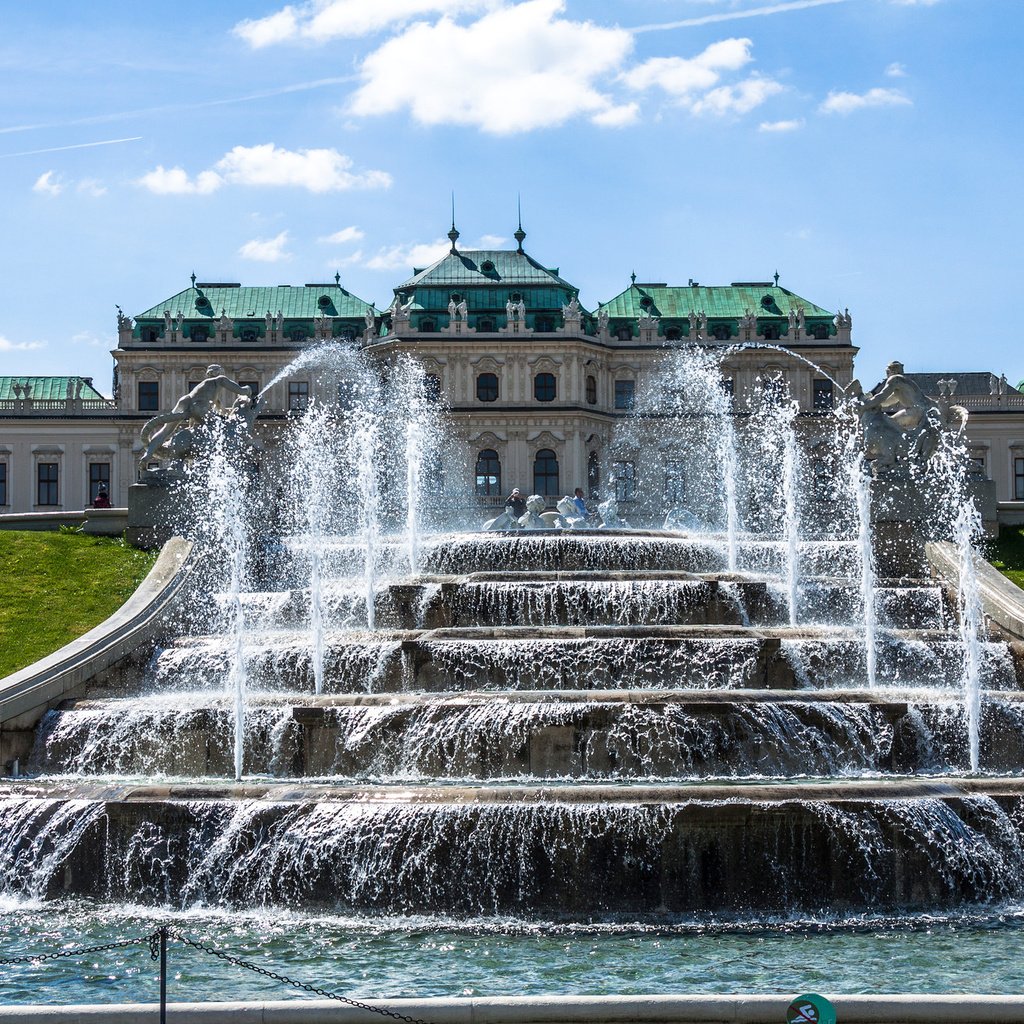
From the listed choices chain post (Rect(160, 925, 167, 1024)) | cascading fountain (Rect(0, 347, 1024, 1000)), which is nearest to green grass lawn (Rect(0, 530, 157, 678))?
cascading fountain (Rect(0, 347, 1024, 1000))

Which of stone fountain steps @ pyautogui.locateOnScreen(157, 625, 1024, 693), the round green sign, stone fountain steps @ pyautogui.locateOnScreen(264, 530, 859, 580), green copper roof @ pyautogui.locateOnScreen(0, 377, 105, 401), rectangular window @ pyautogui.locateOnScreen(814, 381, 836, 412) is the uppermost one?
green copper roof @ pyautogui.locateOnScreen(0, 377, 105, 401)

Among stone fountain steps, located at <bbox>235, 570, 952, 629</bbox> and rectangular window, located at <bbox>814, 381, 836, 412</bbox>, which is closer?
stone fountain steps, located at <bbox>235, 570, 952, 629</bbox>

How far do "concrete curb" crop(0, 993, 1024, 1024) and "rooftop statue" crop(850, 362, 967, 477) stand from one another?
2168 cm

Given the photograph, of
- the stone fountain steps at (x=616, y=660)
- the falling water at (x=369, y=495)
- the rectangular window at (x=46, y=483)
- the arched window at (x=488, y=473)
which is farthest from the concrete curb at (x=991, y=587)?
the rectangular window at (x=46, y=483)

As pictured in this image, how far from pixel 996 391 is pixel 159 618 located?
64.8 m

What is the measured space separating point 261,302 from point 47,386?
1335 centimetres

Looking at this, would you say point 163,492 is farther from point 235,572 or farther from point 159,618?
point 159,618

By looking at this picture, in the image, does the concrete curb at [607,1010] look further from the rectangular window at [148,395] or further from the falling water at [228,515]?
the rectangular window at [148,395]

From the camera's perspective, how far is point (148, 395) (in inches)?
3068

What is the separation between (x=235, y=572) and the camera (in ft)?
91.7

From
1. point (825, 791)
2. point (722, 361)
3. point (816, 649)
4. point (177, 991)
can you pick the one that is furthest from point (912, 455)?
point (722, 361)

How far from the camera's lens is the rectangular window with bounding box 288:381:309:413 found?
255 feet

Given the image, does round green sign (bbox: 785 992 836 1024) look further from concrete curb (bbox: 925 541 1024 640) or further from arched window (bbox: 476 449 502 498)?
arched window (bbox: 476 449 502 498)

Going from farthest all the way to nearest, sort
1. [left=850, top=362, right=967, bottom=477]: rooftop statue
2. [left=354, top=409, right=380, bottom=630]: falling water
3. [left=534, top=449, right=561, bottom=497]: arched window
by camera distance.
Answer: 1. [left=534, top=449, right=561, bottom=497]: arched window
2. [left=850, top=362, right=967, bottom=477]: rooftop statue
3. [left=354, top=409, right=380, bottom=630]: falling water
